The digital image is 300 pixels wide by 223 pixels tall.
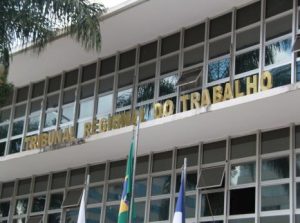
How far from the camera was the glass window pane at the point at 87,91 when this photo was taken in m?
18.3

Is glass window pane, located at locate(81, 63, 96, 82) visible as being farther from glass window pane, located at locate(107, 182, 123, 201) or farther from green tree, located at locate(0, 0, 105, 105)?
green tree, located at locate(0, 0, 105, 105)

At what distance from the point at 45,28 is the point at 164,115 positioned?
3.62m

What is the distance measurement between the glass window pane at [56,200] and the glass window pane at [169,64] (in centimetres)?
489

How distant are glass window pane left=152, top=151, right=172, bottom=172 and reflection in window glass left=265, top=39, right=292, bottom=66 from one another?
3.60m

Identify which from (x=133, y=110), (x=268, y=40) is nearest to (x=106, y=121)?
(x=133, y=110)

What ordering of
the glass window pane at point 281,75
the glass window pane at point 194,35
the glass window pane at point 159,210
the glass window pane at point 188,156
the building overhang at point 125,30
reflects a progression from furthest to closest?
Result: 1. the glass window pane at point 194,35
2. the glass window pane at point 159,210
3. the glass window pane at point 188,156
4. the building overhang at point 125,30
5. the glass window pane at point 281,75

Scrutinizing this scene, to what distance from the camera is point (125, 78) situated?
57.2 ft

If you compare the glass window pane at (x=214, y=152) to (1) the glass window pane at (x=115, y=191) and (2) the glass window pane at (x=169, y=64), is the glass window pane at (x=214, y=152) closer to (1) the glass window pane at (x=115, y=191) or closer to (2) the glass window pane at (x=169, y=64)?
(2) the glass window pane at (x=169, y=64)

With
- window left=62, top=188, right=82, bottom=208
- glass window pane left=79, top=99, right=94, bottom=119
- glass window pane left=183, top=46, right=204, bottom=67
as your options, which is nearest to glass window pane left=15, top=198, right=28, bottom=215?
window left=62, top=188, right=82, bottom=208

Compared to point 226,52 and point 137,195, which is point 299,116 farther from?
point 137,195

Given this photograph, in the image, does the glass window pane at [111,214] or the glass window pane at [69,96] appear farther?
the glass window pane at [69,96]

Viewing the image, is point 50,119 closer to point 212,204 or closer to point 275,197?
point 212,204

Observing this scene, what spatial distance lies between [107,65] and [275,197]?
6778mm

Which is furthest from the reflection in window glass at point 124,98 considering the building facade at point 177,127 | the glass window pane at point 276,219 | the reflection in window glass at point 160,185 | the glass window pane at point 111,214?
the glass window pane at point 276,219
